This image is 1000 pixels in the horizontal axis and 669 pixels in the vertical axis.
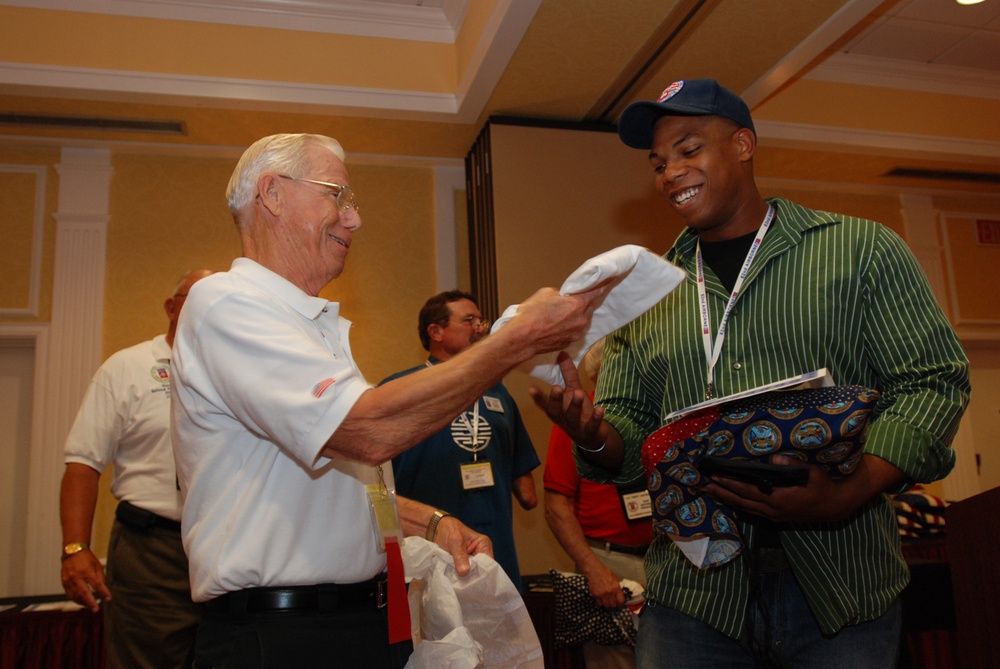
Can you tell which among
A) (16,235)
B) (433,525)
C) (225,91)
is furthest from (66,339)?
(433,525)

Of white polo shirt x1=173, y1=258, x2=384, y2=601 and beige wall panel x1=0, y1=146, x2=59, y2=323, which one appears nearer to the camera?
white polo shirt x1=173, y1=258, x2=384, y2=601

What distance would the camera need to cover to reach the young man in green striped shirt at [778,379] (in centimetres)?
146

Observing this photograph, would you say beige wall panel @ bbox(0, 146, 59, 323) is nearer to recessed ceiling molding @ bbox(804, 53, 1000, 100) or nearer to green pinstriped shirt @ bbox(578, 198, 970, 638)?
green pinstriped shirt @ bbox(578, 198, 970, 638)

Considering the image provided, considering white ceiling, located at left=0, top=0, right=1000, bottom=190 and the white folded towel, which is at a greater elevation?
white ceiling, located at left=0, top=0, right=1000, bottom=190

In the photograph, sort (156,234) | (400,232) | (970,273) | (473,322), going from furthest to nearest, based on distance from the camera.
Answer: (970,273)
(400,232)
(156,234)
(473,322)

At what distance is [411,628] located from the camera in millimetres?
1663

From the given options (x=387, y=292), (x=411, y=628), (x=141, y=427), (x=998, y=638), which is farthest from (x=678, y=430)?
(x=387, y=292)

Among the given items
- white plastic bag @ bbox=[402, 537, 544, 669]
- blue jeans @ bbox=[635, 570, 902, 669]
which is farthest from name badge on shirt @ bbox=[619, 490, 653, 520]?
blue jeans @ bbox=[635, 570, 902, 669]

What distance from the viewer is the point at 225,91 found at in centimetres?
489

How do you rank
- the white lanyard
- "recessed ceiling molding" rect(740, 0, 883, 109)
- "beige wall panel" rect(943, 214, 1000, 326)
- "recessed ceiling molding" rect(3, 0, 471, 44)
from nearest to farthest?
1. the white lanyard
2. "recessed ceiling molding" rect(740, 0, 883, 109)
3. "recessed ceiling molding" rect(3, 0, 471, 44)
4. "beige wall panel" rect(943, 214, 1000, 326)

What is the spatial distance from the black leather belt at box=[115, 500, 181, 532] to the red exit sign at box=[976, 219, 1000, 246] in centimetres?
688

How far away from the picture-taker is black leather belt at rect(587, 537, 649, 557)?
11.0 feet

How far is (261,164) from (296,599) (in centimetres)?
96

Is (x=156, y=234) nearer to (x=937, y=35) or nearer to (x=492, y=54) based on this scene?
(x=492, y=54)
